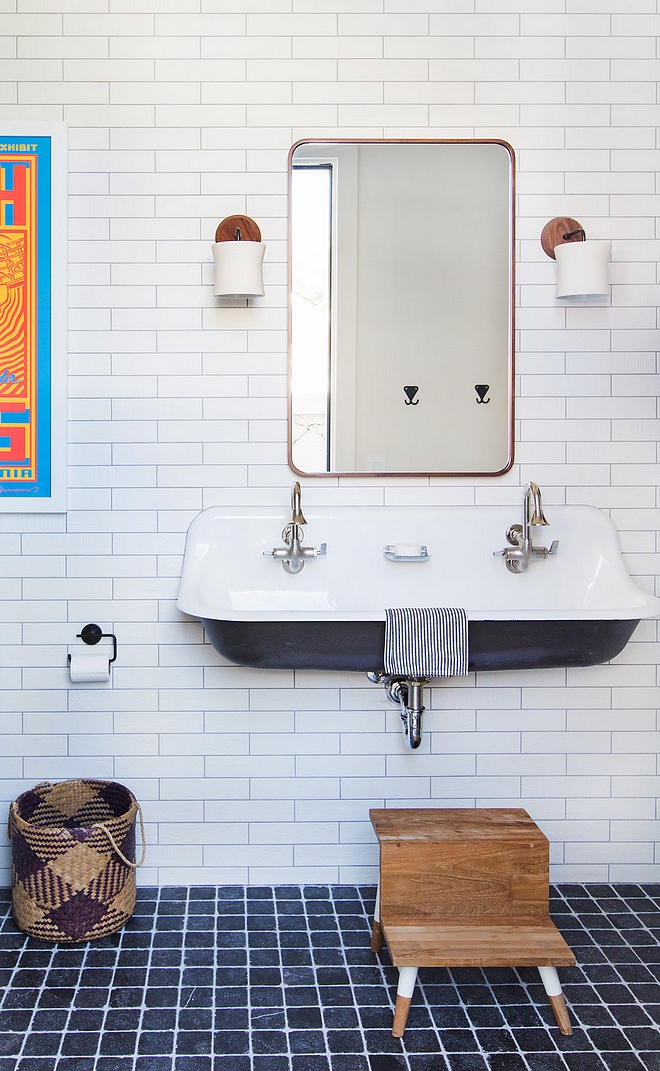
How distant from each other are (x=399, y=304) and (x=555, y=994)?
182 cm

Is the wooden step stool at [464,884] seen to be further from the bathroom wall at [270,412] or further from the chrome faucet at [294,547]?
the chrome faucet at [294,547]

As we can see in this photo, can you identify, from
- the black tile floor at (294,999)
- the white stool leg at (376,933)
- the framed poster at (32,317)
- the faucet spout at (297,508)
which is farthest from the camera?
the framed poster at (32,317)

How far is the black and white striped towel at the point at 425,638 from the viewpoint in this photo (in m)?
2.31

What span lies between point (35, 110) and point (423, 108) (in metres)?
1.09

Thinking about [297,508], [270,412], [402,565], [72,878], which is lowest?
[72,878]

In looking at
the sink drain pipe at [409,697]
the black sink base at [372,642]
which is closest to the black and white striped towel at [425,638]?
the black sink base at [372,642]

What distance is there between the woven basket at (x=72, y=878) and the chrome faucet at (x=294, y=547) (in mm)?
794

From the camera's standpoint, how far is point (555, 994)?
2182mm

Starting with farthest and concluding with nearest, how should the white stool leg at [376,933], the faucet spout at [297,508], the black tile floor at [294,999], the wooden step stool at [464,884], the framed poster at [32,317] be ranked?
the framed poster at [32,317] < the faucet spout at [297,508] < the white stool leg at [376,933] < the wooden step stool at [464,884] < the black tile floor at [294,999]

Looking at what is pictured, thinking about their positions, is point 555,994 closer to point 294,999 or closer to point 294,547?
point 294,999

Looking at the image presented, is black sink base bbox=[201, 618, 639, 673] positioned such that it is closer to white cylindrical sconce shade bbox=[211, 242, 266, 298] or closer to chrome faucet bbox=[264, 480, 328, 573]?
chrome faucet bbox=[264, 480, 328, 573]

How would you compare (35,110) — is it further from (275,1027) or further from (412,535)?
(275,1027)

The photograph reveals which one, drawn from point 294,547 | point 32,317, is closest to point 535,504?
point 294,547

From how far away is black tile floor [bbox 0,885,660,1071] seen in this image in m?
2.08
